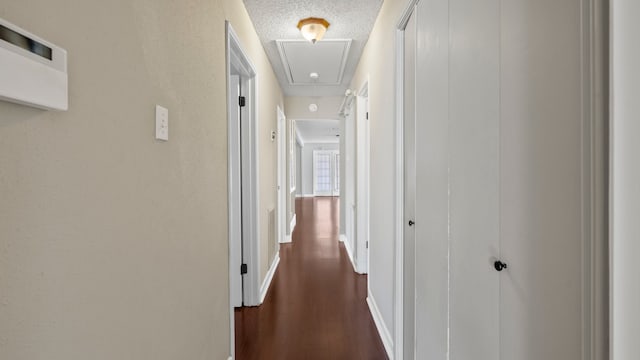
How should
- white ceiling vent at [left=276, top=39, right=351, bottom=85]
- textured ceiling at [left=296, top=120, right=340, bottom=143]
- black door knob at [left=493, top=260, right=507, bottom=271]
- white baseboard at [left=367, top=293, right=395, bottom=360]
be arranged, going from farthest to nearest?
textured ceiling at [left=296, top=120, right=340, bottom=143], white ceiling vent at [left=276, top=39, right=351, bottom=85], white baseboard at [left=367, top=293, right=395, bottom=360], black door knob at [left=493, top=260, right=507, bottom=271]

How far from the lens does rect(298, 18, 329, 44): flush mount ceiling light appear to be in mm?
2545

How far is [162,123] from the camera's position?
3.70 feet

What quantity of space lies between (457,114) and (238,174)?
2.00m

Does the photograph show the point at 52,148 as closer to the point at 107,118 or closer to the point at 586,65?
the point at 107,118

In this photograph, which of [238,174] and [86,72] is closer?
[86,72]

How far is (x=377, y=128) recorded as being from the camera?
249 cm

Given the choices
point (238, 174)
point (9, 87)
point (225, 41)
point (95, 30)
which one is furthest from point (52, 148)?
point (238, 174)

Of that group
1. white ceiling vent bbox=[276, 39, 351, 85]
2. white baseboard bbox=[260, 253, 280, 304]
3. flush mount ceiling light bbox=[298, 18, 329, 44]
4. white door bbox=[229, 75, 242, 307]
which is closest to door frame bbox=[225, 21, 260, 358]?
white door bbox=[229, 75, 242, 307]

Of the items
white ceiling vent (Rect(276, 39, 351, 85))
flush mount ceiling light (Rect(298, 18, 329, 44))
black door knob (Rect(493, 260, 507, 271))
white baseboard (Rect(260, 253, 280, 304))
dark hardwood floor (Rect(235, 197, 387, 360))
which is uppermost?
white ceiling vent (Rect(276, 39, 351, 85))

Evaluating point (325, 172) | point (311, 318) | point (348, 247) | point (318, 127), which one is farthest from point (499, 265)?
point (325, 172)
